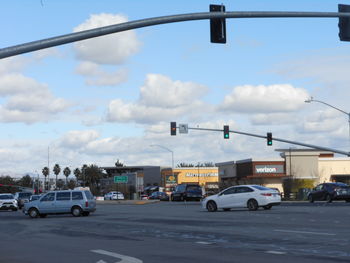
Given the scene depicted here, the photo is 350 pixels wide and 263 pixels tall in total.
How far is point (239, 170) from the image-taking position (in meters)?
99.4

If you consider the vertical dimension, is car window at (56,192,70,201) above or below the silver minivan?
above

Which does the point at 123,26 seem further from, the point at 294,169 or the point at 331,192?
the point at 294,169

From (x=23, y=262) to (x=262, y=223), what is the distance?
1250 centimetres

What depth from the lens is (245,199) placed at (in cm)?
3694

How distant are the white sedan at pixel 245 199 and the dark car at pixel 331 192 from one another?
13.6 m

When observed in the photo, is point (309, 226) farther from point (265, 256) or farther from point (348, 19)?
point (265, 256)

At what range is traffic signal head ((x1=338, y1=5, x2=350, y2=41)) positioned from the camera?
59.6 ft

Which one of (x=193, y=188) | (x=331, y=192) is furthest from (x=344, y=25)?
(x=193, y=188)

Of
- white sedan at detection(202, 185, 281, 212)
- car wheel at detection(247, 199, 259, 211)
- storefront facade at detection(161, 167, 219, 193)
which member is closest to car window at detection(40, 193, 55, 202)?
white sedan at detection(202, 185, 281, 212)

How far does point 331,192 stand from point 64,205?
70.7ft

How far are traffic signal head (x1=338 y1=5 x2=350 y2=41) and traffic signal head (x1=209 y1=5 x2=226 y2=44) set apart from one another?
129 inches

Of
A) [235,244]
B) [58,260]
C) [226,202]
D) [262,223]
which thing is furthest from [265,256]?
[226,202]

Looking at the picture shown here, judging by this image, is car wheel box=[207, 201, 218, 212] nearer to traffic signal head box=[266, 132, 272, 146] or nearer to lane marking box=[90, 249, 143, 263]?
traffic signal head box=[266, 132, 272, 146]

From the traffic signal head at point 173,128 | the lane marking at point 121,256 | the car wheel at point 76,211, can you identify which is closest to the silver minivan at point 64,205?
the car wheel at point 76,211
